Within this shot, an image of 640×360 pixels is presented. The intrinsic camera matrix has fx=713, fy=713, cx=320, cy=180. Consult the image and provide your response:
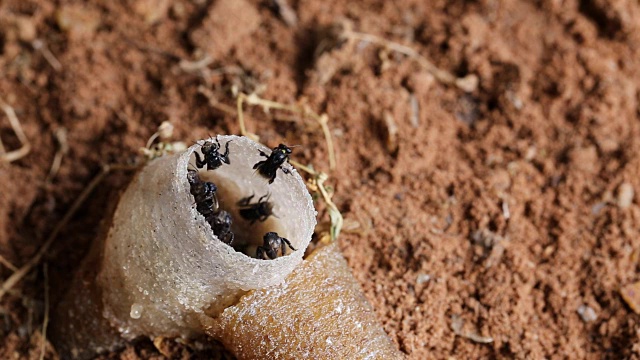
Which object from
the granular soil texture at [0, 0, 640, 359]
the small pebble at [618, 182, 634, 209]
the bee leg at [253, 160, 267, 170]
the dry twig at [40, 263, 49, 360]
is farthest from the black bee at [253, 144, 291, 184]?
the small pebble at [618, 182, 634, 209]

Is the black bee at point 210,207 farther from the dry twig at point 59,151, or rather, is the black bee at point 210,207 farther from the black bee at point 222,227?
the dry twig at point 59,151

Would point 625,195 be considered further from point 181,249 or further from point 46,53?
point 46,53

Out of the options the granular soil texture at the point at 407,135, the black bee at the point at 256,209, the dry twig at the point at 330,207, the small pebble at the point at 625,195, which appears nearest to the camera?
the black bee at the point at 256,209

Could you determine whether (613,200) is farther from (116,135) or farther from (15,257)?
(15,257)

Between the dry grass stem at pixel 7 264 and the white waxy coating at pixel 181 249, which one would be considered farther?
the dry grass stem at pixel 7 264

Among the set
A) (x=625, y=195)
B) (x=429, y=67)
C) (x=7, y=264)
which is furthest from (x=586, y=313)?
(x=7, y=264)

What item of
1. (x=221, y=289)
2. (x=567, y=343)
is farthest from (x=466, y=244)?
(x=221, y=289)

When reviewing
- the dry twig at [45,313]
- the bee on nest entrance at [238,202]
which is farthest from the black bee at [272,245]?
the dry twig at [45,313]
